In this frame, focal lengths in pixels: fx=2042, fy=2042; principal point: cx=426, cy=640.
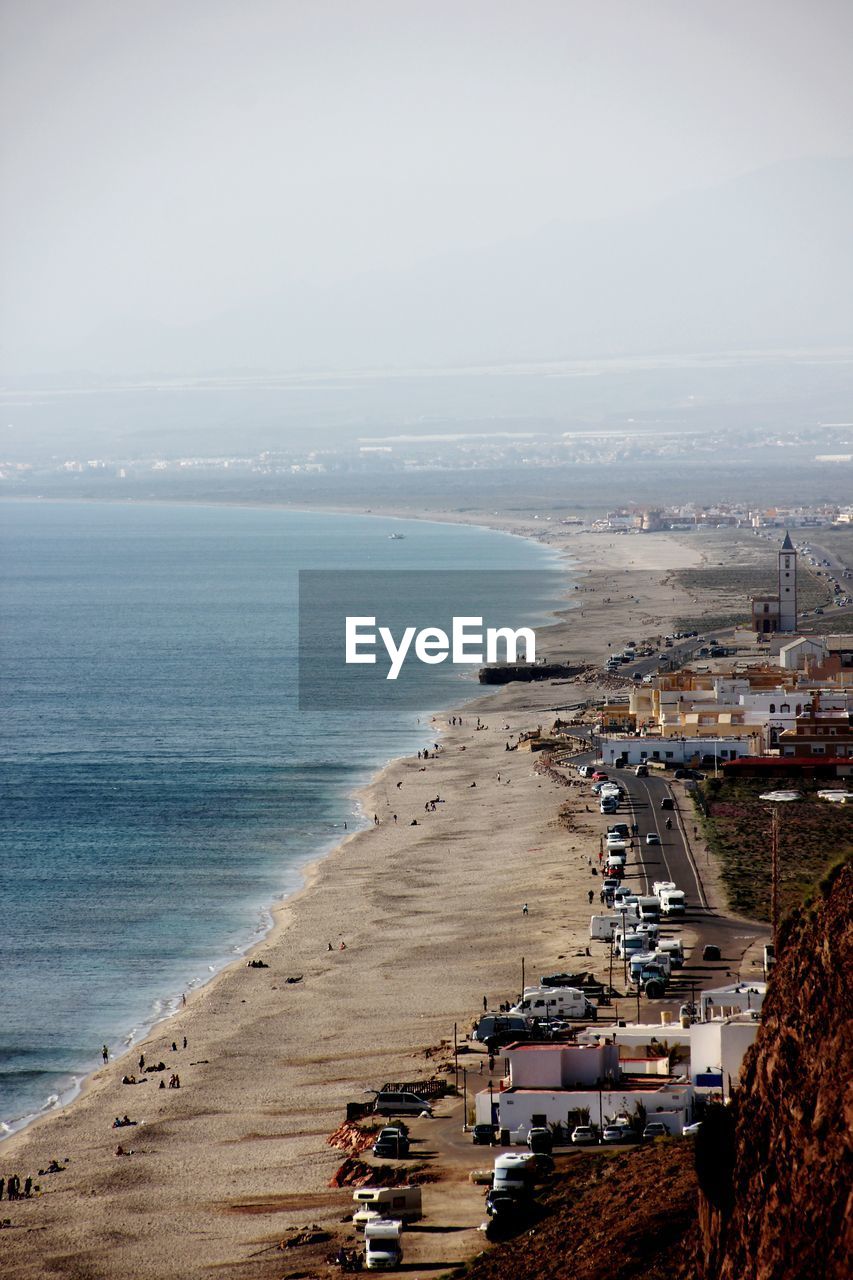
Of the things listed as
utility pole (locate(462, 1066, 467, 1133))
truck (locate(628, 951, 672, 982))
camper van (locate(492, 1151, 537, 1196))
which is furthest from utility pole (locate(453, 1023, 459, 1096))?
camper van (locate(492, 1151, 537, 1196))

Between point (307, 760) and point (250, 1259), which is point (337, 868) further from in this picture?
point (250, 1259)

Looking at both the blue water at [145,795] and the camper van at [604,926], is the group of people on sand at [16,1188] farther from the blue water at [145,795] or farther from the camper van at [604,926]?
the camper van at [604,926]

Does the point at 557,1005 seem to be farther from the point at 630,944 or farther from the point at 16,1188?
the point at 16,1188

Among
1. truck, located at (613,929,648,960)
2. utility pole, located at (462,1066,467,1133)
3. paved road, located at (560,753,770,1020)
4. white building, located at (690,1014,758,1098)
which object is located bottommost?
utility pole, located at (462,1066,467,1133)

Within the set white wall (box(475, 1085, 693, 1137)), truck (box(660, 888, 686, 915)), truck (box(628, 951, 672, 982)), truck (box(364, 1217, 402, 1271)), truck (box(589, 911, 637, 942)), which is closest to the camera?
truck (box(364, 1217, 402, 1271))

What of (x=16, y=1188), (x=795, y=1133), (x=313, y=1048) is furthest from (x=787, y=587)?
(x=795, y=1133)

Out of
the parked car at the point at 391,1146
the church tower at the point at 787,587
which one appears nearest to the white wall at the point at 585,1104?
the parked car at the point at 391,1146

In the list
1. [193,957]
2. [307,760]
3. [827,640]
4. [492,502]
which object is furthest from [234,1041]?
[492,502]

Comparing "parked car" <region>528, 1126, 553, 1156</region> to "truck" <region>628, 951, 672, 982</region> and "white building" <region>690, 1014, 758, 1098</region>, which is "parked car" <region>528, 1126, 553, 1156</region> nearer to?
"white building" <region>690, 1014, 758, 1098</region>
